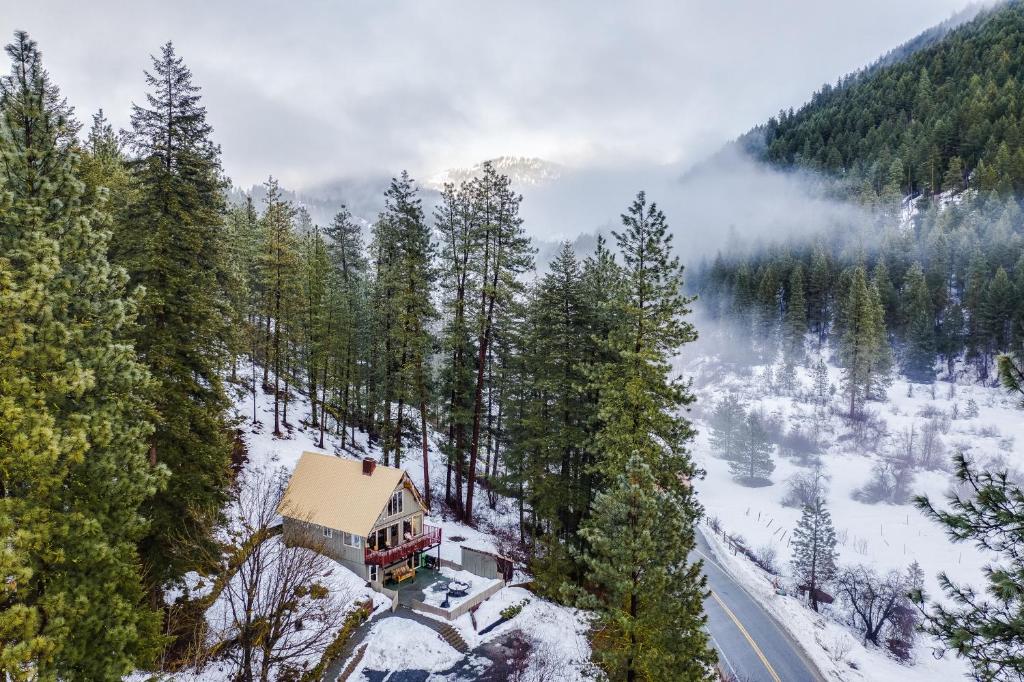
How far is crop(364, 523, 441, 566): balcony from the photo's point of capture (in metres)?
22.9

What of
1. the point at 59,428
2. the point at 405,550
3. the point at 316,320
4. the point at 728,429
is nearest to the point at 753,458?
the point at 728,429

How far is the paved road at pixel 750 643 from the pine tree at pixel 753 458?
28.9 metres

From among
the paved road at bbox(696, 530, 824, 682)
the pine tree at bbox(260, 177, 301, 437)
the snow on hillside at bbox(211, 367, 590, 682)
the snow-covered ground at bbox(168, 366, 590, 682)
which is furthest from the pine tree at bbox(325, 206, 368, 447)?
the paved road at bbox(696, 530, 824, 682)

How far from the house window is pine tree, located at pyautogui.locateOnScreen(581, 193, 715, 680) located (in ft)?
32.6

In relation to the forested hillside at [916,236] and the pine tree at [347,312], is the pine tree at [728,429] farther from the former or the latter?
the pine tree at [347,312]

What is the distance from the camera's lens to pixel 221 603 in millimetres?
17984

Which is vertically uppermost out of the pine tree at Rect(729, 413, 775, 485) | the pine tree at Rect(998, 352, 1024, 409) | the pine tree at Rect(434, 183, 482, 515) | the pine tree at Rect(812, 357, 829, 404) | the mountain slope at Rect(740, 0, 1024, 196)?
the mountain slope at Rect(740, 0, 1024, 196)

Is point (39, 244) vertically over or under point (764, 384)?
over

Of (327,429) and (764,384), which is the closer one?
(327,429)

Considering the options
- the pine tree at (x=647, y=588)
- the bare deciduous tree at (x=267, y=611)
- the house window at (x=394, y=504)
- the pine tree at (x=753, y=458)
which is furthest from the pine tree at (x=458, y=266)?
the pine tree at (x=753, y=458)

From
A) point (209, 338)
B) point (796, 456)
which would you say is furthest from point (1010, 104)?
point (209, 338)

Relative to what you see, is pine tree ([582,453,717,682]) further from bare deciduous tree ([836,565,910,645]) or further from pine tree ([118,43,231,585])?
bare deciduous tree ([836,565,910,645])

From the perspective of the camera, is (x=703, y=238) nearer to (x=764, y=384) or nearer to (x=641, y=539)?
(x=764, y=384)

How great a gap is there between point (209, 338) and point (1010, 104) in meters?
149
